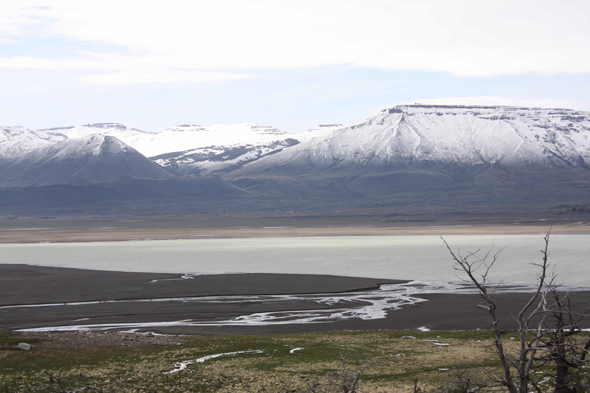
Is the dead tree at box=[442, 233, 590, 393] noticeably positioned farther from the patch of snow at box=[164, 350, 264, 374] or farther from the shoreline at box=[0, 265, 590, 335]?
the shoreline at box=[0, 265, 590, 335]

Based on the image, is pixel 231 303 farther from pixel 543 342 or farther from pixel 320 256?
pixel 320 256

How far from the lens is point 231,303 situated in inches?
1374

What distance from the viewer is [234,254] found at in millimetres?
65062

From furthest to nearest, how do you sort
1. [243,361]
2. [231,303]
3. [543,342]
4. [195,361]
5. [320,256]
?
[320,256]
[231,303]
[195,361]
[243,361]
[543,342]

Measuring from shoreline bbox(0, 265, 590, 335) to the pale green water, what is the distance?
5.25 m

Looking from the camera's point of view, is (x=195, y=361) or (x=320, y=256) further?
(x=320, y=256)

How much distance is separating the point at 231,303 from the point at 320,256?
2721cm

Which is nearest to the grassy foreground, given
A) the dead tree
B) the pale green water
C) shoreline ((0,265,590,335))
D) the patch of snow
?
the patch of snow

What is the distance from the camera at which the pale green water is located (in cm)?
4872

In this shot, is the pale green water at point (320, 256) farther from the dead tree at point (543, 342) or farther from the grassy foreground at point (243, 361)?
the dead tree at point (543, 342)

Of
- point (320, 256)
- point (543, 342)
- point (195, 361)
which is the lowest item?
point (320, 256)

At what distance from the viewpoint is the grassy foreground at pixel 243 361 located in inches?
653

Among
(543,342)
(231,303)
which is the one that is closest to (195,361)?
(543,342)

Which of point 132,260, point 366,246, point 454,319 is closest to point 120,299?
point 454,319
